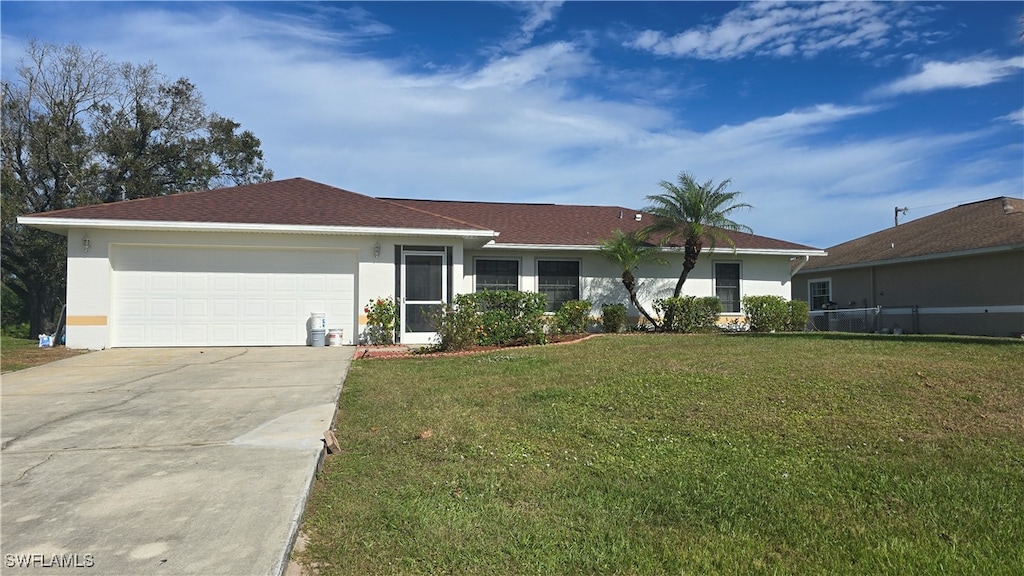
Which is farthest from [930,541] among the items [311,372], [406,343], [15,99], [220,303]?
[15,99]

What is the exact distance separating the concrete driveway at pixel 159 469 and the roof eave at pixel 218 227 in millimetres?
4845

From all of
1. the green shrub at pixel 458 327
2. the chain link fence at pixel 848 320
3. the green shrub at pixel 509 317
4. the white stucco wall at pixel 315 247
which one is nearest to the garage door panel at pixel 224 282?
the white stucco wall at pixel 315 247

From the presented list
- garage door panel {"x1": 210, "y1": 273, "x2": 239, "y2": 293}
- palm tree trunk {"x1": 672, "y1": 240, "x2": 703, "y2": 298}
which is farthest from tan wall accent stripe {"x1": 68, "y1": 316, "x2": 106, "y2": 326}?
palm tree trunk {"x1": 672, "y1": 240, "x2": 703, "y2": 298}

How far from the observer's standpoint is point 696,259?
18.3m

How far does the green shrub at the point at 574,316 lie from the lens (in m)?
16.7

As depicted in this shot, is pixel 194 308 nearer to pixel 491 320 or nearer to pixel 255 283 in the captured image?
pixel 255 283

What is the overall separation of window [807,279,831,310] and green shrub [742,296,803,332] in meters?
7.22

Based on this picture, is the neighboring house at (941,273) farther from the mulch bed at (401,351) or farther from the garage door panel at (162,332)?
the garage door panel at (162,332)

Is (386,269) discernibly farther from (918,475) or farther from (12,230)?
(12,230)

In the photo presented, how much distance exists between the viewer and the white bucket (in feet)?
47.0

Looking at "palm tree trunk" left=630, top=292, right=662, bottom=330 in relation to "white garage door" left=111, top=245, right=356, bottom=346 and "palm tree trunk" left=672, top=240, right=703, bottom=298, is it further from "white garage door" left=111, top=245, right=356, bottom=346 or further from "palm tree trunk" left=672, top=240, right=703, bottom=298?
"white garage door" left=111, top=245, right=356, bottom=346

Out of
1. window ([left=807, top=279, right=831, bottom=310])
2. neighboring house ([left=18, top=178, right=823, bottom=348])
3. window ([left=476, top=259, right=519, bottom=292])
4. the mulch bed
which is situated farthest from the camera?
window ([left=807, top=279, right=831, bottom=310])

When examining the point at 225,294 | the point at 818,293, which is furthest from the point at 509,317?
the point at 818,293

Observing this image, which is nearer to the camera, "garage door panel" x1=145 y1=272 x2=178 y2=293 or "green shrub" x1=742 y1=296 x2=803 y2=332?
"garage door panel" x1=145 y1=272 x2=178 y2=293
